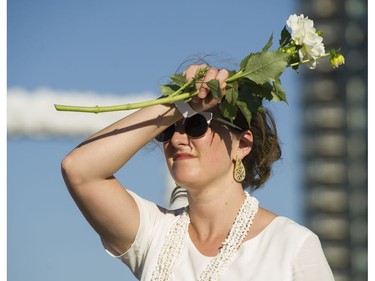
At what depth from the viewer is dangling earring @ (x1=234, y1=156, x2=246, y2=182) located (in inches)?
227

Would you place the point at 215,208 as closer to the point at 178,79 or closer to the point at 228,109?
the point at 228,109

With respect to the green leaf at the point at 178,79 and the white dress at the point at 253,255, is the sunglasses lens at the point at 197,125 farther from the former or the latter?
the white dress at the point at 253,255

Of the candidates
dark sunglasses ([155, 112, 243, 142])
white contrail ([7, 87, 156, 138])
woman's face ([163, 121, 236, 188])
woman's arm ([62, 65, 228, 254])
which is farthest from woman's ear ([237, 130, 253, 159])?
white contrail ([7, 87, 156, 138])

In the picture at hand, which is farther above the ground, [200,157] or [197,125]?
[197,125]

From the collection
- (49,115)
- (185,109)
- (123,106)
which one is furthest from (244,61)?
(49,115)

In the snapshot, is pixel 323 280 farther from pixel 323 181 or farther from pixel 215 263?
pixel 323 181

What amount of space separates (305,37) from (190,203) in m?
0.98

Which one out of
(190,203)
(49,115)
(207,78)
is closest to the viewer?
(207,78)

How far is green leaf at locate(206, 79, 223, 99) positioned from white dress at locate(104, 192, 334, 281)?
664 millimetres

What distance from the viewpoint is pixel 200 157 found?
5605mm

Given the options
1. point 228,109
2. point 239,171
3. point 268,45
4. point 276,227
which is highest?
point 268,45

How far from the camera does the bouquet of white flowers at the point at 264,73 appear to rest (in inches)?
213

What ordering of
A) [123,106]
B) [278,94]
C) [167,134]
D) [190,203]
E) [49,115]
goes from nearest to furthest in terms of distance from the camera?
A: [123,106] → [278,94] → [167,134] → [190,203] → [49,115]
